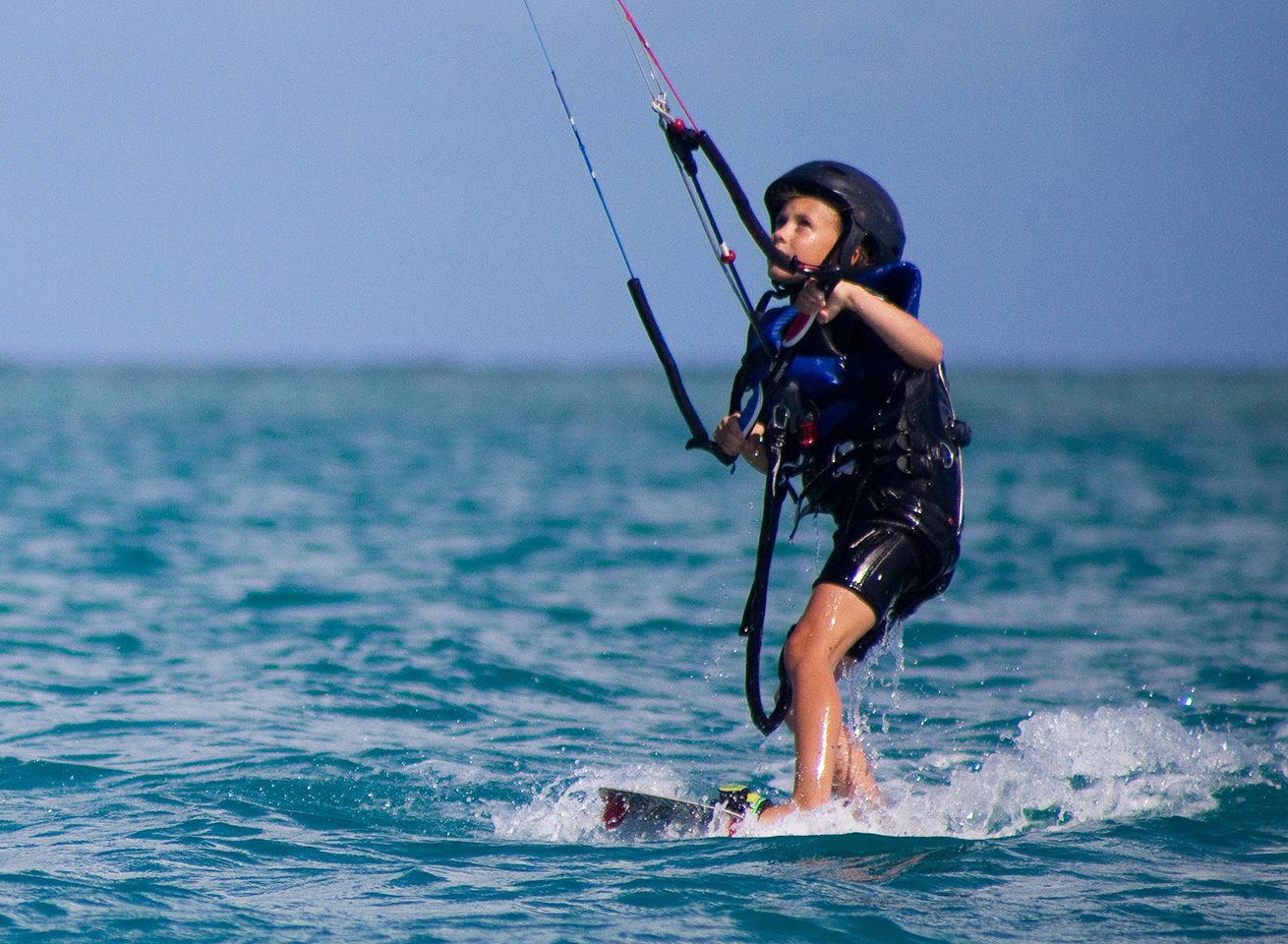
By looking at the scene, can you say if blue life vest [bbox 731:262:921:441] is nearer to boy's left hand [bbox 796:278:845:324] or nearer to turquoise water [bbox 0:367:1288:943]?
boy's left hand [bbox 796:278:845:324]

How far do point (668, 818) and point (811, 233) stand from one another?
178cm

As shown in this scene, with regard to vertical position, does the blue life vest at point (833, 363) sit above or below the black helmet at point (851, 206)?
below

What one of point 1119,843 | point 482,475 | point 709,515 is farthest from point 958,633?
point 482,475

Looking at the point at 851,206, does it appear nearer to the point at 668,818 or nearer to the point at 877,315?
the point at 877,315

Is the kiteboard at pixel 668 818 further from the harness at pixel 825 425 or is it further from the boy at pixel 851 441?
the harness at pixel 825 425

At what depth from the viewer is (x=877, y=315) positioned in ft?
13.6

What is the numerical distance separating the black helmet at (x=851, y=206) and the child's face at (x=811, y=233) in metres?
0.02

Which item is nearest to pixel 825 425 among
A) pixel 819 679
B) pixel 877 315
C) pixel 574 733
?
pixel 877 315

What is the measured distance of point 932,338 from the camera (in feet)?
14.1

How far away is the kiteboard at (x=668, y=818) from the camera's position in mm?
4453

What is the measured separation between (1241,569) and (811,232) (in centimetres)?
889

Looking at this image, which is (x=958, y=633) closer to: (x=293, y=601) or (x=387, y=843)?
(x=293, y=601)

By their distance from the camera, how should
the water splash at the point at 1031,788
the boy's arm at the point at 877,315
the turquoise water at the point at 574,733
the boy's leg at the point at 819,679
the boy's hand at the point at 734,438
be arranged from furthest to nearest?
the water splash at the point at 1031,788 < the boy's hand at the point at 734,438 < the boy's leg at the point at 819,679 < the boy's arm at the point at 877,315 < the turquoise water at the point at 574,733

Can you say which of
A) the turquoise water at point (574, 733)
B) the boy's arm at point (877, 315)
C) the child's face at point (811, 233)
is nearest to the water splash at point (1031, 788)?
the turquoise water at point (574, 733)
